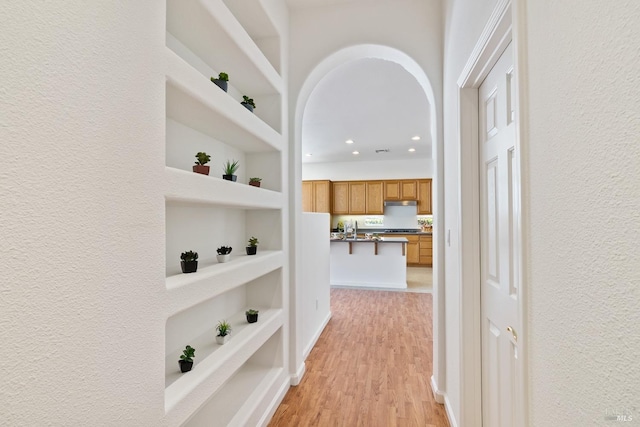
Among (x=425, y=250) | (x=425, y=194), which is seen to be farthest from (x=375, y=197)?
(x=425, y=250)

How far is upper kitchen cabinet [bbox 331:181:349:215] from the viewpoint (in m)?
8.70

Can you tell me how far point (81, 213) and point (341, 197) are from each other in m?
8.06

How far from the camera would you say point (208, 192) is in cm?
138

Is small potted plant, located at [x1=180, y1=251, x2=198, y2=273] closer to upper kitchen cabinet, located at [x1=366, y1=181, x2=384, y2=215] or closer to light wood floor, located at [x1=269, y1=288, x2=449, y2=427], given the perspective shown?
light wood floor, located at [x1=269, y1=288, x2=449, y2=427]

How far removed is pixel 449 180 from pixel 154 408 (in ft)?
6.38

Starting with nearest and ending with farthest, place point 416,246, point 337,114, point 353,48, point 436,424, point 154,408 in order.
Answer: point 154,408 → point 436,424 → point 353,48 → point 337,114 → point 416,246

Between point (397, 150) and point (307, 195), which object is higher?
point (397, 150)

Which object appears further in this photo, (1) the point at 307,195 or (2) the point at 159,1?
(1) the point at 307,195

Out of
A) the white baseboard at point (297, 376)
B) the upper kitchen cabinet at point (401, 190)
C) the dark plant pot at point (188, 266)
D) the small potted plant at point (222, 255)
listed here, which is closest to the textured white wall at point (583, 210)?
the dark plant pot at point (188, 266)

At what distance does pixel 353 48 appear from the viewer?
237 cm

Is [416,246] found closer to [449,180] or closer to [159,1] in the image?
[449,180]

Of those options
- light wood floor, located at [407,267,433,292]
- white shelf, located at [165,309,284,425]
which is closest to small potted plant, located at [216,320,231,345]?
white shelf, located at [165,309,284,425]

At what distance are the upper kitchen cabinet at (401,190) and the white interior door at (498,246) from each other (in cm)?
685

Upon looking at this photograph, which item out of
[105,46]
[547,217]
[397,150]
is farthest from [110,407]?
[397,150]
